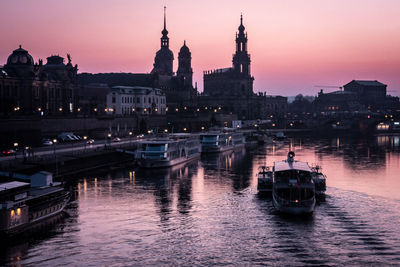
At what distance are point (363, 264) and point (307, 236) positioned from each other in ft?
20.7

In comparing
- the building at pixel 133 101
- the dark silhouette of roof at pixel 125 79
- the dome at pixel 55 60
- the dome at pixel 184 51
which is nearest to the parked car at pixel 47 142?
the dome at pixel 55 60

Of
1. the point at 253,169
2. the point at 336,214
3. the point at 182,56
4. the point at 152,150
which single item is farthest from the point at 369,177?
the point at 182,56

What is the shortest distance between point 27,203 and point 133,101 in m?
106

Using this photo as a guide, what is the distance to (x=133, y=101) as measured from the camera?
478ft

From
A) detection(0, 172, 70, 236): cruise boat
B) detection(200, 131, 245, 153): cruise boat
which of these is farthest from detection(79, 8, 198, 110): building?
detection(0, 172, 70, 236): cruise boat

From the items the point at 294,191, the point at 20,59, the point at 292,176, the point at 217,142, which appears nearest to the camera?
the point at 294,191

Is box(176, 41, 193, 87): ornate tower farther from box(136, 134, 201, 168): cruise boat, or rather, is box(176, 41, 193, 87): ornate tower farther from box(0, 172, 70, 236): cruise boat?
box(0, 172, 70, 236): cruise boat

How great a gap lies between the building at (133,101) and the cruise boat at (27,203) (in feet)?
298

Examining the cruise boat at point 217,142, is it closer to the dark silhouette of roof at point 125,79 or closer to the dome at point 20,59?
the dome at point 20,59

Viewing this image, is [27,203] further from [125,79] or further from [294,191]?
[125,79]

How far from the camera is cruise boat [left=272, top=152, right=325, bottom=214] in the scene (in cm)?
4412

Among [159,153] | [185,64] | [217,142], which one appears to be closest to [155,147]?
[159,153]

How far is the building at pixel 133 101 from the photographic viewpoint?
13938 cm

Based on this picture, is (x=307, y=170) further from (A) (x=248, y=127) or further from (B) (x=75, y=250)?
(A) (x=248, y=127)
